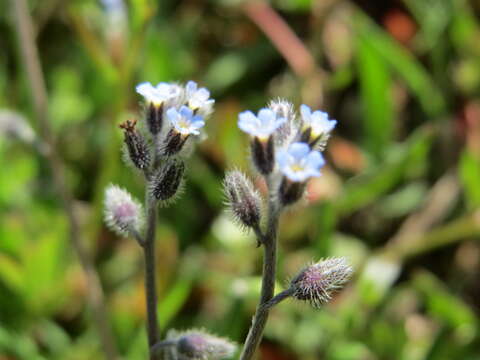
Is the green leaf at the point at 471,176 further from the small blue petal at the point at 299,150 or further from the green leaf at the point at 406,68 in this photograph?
the small blue petal at the point at 299,150

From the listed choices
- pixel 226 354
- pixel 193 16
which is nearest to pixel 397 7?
pixel 193 16

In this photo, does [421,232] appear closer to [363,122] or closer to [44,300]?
[363,122]

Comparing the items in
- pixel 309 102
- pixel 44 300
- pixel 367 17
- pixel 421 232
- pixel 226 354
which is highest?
pixel 367 17

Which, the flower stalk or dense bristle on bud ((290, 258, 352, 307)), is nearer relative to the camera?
the flower stalk

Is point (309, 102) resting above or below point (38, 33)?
below

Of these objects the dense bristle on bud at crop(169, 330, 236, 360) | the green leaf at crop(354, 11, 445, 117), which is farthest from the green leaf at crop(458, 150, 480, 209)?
the dense bristle on bud at crop(169, 330, 236, 360)

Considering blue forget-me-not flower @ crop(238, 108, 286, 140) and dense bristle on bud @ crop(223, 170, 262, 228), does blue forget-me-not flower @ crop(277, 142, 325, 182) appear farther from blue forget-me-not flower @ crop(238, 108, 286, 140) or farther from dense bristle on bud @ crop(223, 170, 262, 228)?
dense bristle on bud @ crop(223, 170, 262, 228)
